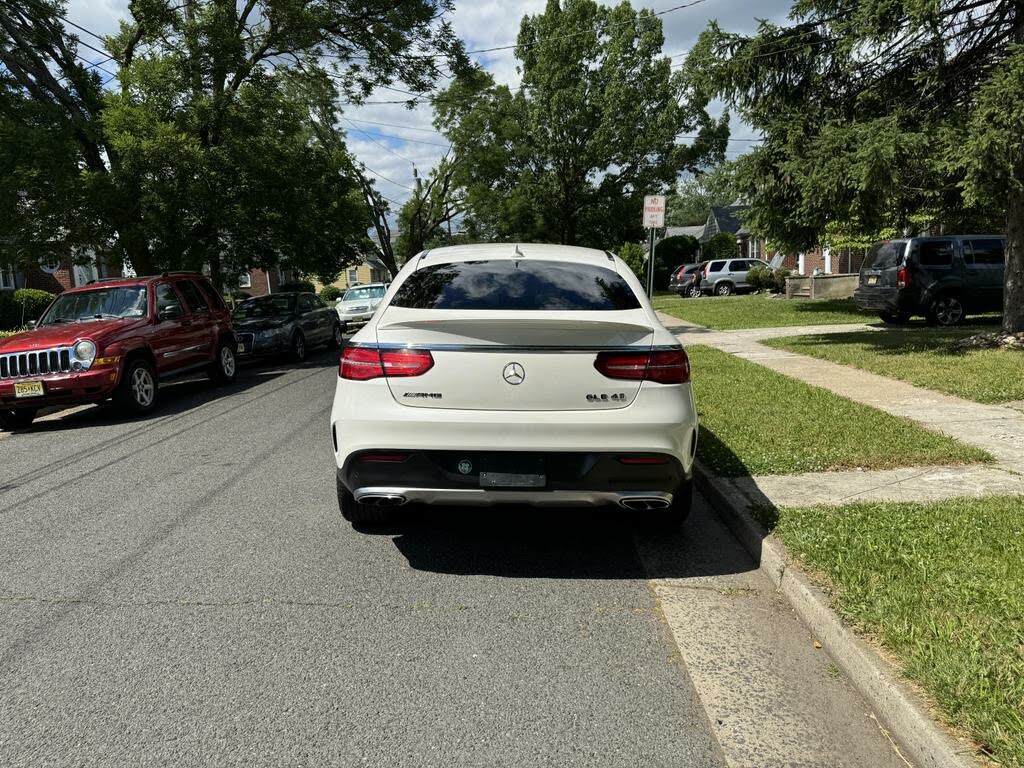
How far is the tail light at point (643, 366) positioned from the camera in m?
3.91

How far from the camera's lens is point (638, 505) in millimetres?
4035

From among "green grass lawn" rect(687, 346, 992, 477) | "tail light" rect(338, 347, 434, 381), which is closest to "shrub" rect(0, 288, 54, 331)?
"green grass lawn" rect(687, 346, 992, 477)

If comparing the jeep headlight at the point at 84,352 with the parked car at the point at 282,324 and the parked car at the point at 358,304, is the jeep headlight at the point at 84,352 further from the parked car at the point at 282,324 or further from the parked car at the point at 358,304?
the parked car at the point at 358,304

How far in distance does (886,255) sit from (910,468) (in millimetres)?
11697

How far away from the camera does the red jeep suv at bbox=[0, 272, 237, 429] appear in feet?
29.5

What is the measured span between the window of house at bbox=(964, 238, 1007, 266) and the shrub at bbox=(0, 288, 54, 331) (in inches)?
951

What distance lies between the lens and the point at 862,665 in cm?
299

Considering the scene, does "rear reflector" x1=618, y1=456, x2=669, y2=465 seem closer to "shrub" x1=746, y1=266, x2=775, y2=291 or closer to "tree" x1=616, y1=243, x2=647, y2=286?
"shrub" x1=746, y1=266, x2=775, y2=291

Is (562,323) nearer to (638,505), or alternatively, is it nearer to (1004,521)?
(638,505)

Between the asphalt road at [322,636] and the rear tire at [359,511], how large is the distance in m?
0.12

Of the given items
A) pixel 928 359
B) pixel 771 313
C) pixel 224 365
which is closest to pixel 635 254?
pixel 771 313

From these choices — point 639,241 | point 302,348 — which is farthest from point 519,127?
point 302,348

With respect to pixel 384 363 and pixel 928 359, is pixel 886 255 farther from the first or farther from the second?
pixel 384 363

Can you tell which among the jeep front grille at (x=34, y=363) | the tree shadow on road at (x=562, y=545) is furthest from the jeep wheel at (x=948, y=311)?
the jeep front grille at (x=34, y=363)
